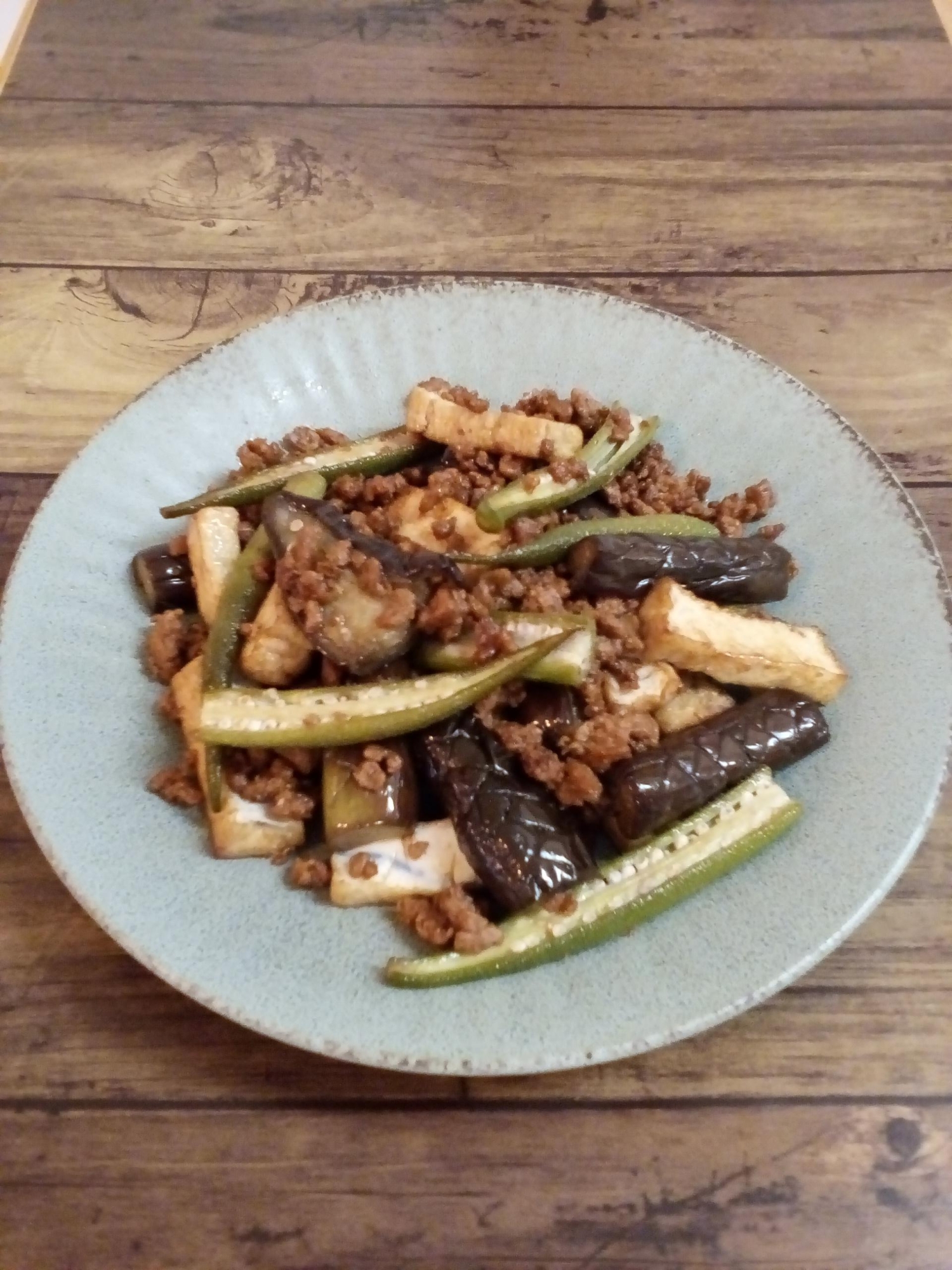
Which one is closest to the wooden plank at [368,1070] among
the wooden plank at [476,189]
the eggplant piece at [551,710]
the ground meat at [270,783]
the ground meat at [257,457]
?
the ground meat at [270,783]

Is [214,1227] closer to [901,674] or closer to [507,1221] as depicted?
[507,1221]

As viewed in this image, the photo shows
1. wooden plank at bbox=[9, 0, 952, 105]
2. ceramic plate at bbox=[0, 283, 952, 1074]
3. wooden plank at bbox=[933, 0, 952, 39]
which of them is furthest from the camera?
wooden plank at bbox=[933, 0, 952, 39]

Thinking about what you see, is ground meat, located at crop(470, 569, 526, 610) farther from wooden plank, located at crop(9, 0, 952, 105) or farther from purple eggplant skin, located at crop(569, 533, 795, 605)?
wooden plank, located at crop(9, 0, 952, 105)

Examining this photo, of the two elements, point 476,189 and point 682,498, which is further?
point 476,189

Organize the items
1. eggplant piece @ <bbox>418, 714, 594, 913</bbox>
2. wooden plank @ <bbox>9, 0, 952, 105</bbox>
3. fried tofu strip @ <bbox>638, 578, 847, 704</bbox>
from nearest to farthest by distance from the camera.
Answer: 1. eggplant piece @ <bbox>418, 714, 594, 913</bbox>
2. fried tofu strip @ <bbox>638, 578, 847, 704</bbox>
3. wooden plank @ <bbox>9, 0, 952, 105</bbox>

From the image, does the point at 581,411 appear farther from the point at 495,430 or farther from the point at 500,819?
the point at 500,819

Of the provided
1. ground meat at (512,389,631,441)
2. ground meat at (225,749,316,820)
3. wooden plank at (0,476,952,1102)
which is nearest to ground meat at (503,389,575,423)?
ground meat at (512,389,631,441)

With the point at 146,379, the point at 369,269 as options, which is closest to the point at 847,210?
the point at 369,269

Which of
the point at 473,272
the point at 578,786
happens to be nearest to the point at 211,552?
the point at 578,786
